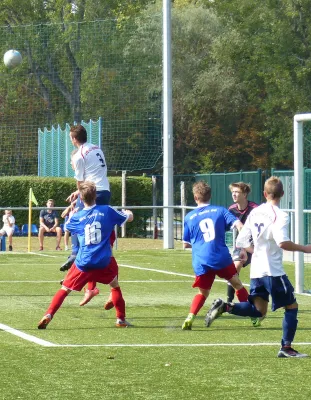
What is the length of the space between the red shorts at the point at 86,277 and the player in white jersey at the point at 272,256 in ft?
5.29

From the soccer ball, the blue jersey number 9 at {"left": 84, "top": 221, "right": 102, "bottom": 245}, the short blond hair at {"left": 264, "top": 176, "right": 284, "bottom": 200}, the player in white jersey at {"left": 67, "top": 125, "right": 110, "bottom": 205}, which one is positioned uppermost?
the soccer ball

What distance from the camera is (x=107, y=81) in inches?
1528

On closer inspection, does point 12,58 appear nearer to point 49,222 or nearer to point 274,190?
point 49,222

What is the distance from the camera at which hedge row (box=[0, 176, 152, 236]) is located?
35125mm

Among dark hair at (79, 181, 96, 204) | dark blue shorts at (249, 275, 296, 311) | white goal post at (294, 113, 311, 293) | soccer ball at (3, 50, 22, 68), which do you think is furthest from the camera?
soccer ball at (3, 50, 22, 68)

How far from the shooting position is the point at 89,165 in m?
11.8

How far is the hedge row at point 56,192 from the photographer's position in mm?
35125

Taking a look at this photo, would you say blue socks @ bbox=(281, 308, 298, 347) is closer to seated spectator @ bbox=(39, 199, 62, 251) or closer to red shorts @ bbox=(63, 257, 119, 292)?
red shorts @ bbox=(63, 257, 119, 292)

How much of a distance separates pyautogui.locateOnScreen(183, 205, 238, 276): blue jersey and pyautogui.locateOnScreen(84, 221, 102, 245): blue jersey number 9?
2.90 ft

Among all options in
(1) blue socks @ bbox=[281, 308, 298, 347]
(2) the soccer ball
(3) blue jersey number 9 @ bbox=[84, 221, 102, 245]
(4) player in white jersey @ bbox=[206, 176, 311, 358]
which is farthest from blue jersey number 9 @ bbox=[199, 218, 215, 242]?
(2) the soccer ball

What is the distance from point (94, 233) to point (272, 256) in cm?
203

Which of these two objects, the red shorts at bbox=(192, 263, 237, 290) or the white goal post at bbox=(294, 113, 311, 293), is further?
the white goal post at bbox=(294, 113, 311, 293)

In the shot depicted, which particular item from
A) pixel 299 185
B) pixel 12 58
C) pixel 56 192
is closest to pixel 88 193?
pixel 299 185

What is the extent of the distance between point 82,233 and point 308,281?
656cm
